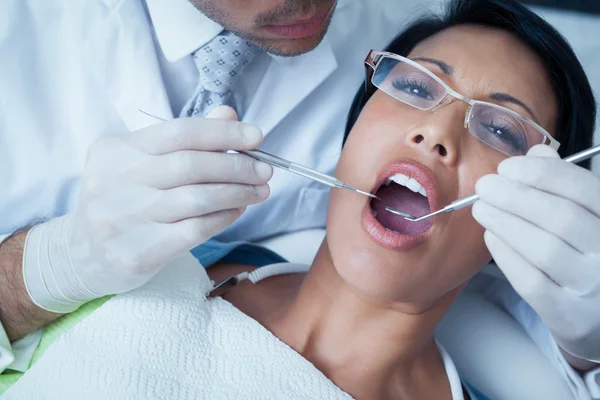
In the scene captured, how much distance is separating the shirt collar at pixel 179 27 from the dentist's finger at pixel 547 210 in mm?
841

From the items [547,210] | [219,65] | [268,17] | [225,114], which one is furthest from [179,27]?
[547,210]

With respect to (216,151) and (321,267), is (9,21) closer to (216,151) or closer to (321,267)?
(216,151)

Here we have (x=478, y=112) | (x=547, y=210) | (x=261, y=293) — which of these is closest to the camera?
(x=547, y=210)

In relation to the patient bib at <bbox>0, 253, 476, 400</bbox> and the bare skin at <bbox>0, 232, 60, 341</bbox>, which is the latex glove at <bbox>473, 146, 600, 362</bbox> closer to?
the patient bib at <bbox>0, 253, 476, 400</bbox>

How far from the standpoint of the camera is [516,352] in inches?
67.0

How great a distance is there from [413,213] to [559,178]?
401mm

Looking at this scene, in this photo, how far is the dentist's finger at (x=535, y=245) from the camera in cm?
109

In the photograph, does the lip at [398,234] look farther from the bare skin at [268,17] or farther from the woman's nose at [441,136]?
the bare skin at [268,17]

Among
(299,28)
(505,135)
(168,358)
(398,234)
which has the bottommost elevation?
(168,358)

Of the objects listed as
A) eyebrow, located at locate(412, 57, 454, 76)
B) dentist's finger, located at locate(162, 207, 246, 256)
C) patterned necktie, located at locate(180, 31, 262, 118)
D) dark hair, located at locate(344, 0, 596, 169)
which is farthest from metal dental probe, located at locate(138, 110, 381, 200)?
dark hair, located at locate(344, 0, 596, 169)

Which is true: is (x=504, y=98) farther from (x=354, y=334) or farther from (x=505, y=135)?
(x=354, y=334)

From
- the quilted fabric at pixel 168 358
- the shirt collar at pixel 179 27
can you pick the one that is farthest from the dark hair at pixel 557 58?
the quilted fabric at pixel 168 358

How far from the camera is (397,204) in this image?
1.45 m

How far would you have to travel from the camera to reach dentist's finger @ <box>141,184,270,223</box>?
46.9 inches
